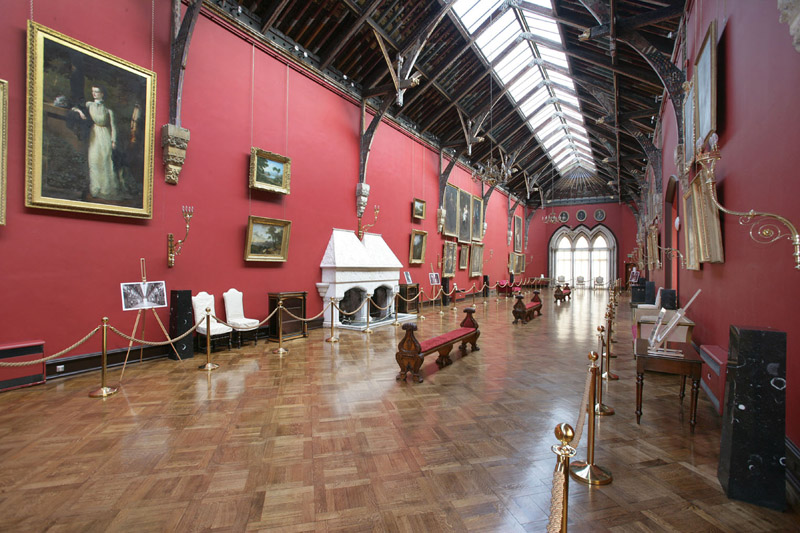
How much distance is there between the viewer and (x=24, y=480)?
2678mm

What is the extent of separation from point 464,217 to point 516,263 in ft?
30.4

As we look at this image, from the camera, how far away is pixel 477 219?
61.9 feet

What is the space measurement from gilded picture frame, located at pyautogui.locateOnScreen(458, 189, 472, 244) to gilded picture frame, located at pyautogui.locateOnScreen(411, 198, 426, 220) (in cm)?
339

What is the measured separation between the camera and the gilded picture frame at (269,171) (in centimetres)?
754

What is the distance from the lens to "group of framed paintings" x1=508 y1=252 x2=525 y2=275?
24172 mm

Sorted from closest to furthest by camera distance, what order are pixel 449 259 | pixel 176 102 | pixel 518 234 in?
pixel 176 102 < pixel 449 259 < pixel 518 234

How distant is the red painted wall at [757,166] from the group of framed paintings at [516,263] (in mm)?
19121

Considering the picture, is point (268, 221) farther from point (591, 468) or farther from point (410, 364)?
point (591, 468)

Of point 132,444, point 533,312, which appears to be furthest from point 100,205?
point 533,312

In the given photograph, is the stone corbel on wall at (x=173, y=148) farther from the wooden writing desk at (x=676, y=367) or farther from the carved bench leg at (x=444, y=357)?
the wooden writing desk at (x=676, y=367)

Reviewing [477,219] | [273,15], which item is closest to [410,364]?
[273,15]

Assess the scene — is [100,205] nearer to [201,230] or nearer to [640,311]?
[201,230]

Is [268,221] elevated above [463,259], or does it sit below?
above

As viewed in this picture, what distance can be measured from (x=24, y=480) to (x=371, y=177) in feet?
31.8
